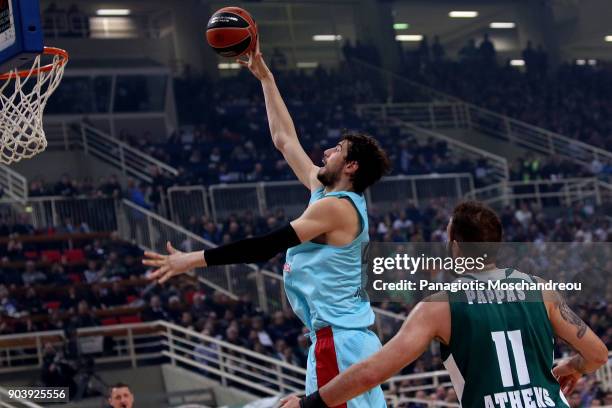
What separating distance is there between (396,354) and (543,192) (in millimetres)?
24049

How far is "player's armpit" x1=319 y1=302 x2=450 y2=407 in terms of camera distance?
4.15 metres

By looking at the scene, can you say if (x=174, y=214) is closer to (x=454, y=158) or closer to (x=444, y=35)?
(x=454, y=158)

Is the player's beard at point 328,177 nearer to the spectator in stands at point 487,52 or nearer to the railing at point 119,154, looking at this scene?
the railing at point 119,154

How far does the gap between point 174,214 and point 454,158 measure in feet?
30.4

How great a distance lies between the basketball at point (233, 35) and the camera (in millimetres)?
6910

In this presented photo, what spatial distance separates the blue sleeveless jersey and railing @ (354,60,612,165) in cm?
2604

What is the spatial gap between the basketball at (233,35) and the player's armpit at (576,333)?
3047 mm

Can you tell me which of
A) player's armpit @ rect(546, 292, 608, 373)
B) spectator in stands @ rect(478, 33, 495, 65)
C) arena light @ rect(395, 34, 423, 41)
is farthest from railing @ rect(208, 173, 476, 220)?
player's armpit @ rect(546, 292, 608, 373)

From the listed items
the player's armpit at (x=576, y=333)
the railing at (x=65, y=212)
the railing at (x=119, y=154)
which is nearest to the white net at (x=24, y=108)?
the player's armpit at (x=576, y=333)

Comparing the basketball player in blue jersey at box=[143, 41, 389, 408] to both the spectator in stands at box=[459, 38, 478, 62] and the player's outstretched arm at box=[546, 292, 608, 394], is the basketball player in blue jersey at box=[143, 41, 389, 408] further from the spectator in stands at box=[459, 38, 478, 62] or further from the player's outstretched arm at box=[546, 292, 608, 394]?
the spectator in stands at box=[459, 38, 478, 62]

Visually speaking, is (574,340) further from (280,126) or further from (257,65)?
(257,65)

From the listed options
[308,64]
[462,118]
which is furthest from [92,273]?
[308,64]

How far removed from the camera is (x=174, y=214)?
23.5m

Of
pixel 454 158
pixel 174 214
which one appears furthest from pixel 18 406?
pixel 454 158
